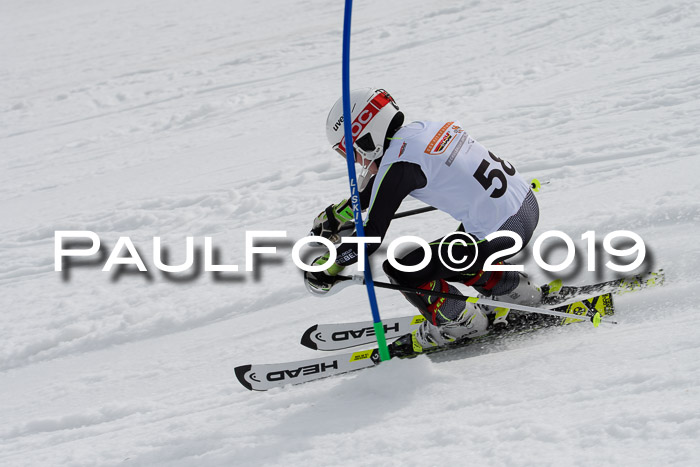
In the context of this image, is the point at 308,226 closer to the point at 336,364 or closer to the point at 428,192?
the point at 336,364

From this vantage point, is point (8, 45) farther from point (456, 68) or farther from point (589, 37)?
point (589, 37)

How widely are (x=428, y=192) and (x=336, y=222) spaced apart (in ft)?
1.96

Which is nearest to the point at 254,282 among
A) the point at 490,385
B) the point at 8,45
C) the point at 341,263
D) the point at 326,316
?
the point at 326,316

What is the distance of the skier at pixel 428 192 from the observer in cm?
352

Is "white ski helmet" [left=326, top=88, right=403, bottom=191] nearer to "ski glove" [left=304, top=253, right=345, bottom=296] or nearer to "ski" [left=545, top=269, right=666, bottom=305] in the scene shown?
"ski glove" [left=304, top=253, right=345, bottom=296]

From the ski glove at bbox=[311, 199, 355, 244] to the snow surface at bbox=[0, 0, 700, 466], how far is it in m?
0.86

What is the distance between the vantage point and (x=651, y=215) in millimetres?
5285

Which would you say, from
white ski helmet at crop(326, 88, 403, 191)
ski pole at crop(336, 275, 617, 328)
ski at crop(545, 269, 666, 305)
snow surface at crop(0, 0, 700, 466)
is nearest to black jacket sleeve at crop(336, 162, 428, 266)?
white ski helmet at crop(326, 88, 403, 191)

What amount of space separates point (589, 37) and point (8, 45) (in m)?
14.2

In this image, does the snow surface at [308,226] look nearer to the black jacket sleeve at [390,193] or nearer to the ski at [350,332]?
the ski at [350,332]

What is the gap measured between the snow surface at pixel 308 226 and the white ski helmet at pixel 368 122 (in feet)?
4.20

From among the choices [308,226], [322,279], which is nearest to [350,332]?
[322,279]

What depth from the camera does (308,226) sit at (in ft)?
22.2

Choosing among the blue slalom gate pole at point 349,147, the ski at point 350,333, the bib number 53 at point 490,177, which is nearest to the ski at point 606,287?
the ski at point 350,333
